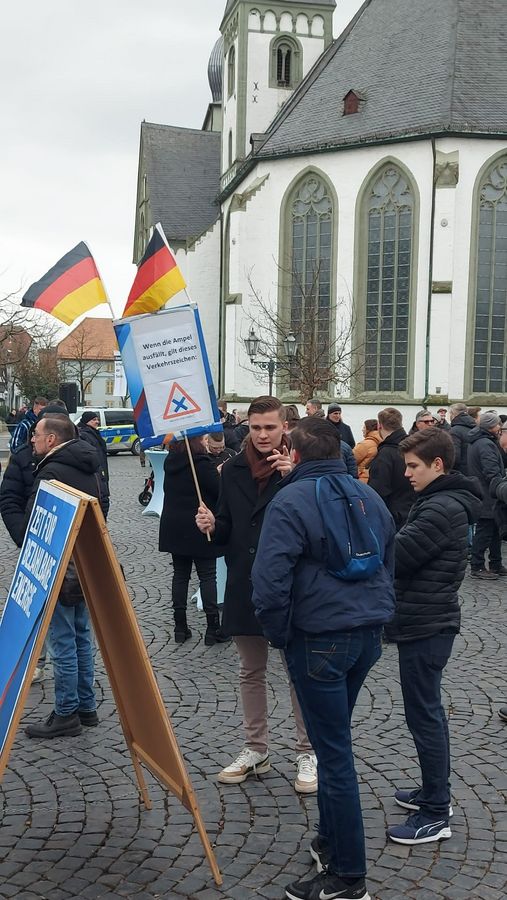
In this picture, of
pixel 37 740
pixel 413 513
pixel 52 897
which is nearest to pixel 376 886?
pixel 52 897

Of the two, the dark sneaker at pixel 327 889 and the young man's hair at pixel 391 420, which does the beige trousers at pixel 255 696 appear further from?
the young man's hair at pixel 391 420

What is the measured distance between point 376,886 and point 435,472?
1733 mm

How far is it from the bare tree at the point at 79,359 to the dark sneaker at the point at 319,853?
4920cm

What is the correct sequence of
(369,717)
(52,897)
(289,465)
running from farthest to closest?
(369,717), (289,465), (52,897)

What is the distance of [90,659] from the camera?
5305 millimetres

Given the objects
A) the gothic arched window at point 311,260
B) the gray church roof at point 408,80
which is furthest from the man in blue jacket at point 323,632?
the gray church roof at point 408,80

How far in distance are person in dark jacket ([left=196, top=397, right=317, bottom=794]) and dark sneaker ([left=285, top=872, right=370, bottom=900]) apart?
3.30 feet

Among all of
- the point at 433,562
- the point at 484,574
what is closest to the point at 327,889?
the point at 433,562

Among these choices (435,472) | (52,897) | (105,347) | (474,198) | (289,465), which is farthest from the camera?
(105,347)

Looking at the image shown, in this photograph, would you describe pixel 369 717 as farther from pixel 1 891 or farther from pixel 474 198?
pixel 474 198

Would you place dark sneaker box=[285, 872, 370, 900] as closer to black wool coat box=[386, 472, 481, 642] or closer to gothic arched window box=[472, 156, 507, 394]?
black wool coat box=[386, 472, 481, 642]

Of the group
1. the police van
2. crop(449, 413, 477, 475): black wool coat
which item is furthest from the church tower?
crop(449, 413, 477, 475): black wool coat

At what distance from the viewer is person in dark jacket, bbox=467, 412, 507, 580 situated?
9859 millimetres

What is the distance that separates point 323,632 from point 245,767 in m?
1.52
